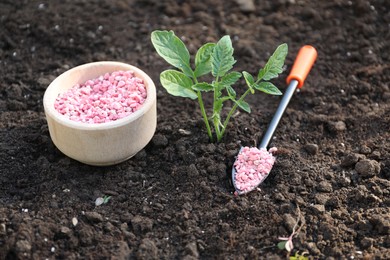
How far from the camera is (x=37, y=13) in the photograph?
311cm

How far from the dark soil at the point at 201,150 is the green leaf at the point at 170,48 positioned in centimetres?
31

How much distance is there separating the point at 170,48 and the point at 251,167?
0.49 m

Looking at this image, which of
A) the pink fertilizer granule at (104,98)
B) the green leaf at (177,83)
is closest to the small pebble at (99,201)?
the pink fertilizer granule at (104,98)

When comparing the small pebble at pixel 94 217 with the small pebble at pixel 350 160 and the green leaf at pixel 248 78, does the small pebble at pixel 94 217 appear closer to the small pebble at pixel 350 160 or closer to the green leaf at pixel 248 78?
the green leaf at pixel 248 78

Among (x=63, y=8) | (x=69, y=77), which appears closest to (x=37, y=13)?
(x=63, y=8)

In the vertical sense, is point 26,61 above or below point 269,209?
below

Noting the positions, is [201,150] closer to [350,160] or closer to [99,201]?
[99,201]

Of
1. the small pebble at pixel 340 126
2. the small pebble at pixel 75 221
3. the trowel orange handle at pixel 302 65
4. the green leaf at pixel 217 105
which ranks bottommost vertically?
the small pebble at pixel 75 221

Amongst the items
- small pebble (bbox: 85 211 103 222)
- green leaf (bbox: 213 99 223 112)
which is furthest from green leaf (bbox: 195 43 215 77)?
small pebble (bbox: 85 211 103 222)

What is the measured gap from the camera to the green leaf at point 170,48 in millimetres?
2297

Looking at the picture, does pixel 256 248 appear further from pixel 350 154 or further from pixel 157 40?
pixel 157 40

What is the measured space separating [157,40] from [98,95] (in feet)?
0.97

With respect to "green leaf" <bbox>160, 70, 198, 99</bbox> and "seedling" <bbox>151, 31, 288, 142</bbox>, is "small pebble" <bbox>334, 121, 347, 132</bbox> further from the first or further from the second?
"green leaf" <bbox>160, 70, 198, 99</bbox>

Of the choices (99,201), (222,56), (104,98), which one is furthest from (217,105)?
(99,201)
